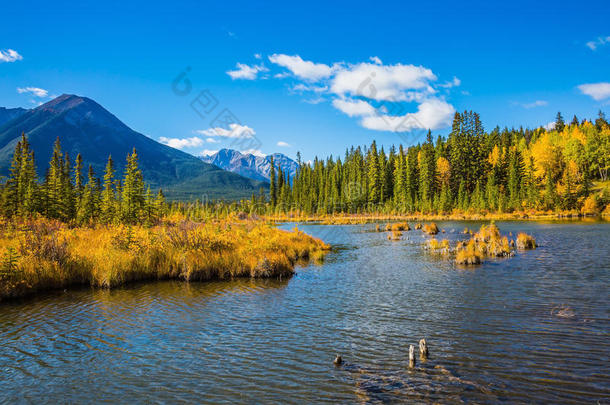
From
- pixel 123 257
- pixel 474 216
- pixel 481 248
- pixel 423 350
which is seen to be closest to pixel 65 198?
pixel 123 257

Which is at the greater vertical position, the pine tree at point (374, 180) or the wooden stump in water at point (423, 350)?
the pine tree at point (374, 180)

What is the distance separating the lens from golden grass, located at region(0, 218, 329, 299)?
55.9 ft

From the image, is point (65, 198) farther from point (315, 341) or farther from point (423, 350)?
point (423, 350)

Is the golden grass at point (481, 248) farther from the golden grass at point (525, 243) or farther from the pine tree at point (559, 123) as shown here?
the pine tree at point (559, 123)

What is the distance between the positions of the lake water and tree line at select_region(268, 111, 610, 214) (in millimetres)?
72094

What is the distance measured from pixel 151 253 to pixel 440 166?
9879 centimetres

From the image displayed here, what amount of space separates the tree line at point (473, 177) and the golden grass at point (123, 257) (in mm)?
75975

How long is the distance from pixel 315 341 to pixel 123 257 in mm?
13608

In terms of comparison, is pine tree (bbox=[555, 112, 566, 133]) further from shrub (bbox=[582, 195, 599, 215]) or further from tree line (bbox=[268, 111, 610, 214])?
shrub (bbox=[582, 195, 599, 215])

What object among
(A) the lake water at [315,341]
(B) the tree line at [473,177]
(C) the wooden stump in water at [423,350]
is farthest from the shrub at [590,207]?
(C) the wooden stump in water at [423,350]

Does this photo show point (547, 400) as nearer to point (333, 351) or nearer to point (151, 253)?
point (333, 351)

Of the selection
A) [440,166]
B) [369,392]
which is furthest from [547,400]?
A: [440,166]

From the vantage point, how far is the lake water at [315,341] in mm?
7992

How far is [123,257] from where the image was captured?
19672mm
